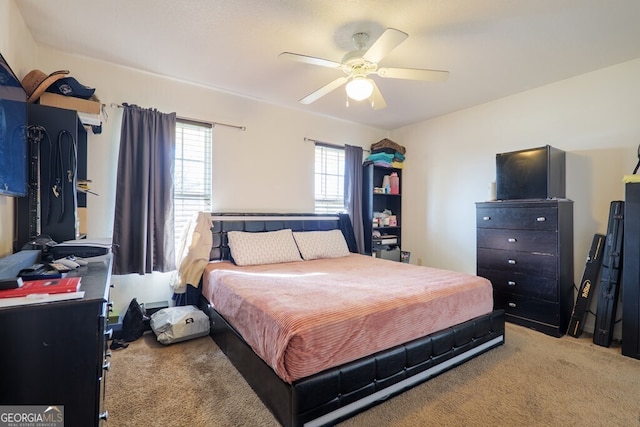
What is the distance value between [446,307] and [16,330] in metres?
2.20

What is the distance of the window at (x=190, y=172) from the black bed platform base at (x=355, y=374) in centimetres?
144

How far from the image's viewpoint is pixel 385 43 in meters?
1.90

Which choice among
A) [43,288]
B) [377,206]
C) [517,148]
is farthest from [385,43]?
[377,206]

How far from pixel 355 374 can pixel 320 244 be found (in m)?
2.15

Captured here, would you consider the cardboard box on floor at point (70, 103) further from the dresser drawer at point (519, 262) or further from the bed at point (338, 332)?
the dresser drawer at point (519, 262)

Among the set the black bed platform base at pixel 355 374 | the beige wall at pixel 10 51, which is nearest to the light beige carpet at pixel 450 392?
the black bed platform base at pixel 355 374

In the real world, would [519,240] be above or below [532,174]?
A: below

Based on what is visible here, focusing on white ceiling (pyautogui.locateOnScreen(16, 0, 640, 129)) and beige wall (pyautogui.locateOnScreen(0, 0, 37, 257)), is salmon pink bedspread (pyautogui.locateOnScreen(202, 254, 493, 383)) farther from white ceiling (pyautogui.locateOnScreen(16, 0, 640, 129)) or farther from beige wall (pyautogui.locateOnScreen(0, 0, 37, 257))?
white ceiling (pyautogui.locateOnScreen(16, 0, 640, 129))

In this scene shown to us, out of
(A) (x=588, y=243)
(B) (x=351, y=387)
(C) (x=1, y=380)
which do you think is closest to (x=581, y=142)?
(A) (x=588, y=243)

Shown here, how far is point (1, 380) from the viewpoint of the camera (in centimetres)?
93

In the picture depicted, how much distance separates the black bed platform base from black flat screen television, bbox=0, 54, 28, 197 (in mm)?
1530

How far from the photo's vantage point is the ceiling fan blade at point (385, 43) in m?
1.78

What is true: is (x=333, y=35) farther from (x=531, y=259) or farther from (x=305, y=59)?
(x=531, y=259)

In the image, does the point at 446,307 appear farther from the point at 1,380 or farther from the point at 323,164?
the point at 323,164
